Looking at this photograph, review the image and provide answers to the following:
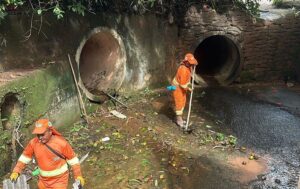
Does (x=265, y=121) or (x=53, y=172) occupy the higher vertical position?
(x=53, y=172)

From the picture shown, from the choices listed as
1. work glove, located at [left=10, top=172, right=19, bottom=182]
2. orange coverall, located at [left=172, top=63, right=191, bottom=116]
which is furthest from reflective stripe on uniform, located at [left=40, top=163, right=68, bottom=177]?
orange coverall, located at [left=172, top=63, right=191, bottom=116]

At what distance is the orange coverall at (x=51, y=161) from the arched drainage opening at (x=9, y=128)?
174 cm

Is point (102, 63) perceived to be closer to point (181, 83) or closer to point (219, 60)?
point (181, 83)

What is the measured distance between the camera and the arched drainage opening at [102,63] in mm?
11141

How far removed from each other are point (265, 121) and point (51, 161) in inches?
264

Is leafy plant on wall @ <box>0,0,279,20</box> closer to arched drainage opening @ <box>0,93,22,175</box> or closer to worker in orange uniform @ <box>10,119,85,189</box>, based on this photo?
arched drainage opening @ <box>0,93,22,175</box>

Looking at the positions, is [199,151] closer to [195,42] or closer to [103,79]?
[103,79]

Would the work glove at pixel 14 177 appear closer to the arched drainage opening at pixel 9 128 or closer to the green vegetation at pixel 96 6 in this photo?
the arched drainage opening at pixel 9 128

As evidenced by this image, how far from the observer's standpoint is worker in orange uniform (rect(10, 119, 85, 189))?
19.2 ft

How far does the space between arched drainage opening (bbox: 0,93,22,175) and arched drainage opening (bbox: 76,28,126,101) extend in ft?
9.84

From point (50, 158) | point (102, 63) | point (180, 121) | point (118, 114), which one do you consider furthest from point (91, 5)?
point (50, 158)

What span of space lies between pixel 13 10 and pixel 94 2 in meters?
2.31

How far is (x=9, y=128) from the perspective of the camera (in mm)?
7863

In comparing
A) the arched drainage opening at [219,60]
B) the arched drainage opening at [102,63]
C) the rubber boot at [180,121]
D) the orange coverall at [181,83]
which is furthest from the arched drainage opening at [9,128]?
the arched drainage opening at [219,60]
